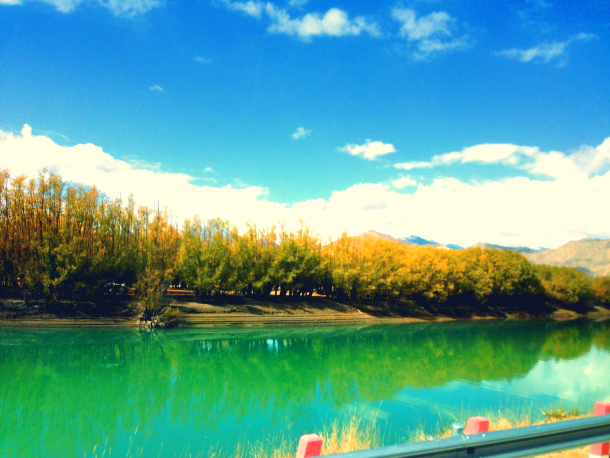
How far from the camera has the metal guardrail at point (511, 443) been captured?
4.36m

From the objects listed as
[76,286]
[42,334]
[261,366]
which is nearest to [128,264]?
[76,286]

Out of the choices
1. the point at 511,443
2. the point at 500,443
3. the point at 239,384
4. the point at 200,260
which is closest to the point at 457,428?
the point at 500,443

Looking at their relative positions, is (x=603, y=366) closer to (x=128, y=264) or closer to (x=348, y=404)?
(x=348, y=404)

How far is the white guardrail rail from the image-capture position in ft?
14.4

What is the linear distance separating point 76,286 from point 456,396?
3800 centimetres

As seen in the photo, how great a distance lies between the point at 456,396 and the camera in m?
20.5

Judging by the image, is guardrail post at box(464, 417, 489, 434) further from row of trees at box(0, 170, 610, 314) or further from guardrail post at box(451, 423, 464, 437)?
row of trees at box(0, 170, 610, 314)

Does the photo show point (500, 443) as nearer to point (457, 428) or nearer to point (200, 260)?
point (457, 428)

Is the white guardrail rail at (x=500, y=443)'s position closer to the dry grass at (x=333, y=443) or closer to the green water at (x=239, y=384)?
the dry grass at (x=333, y=443)

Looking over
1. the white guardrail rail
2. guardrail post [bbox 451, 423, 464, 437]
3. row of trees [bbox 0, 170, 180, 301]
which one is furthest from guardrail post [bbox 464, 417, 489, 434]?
row of trees [bbox 0, 170, 180, 301]

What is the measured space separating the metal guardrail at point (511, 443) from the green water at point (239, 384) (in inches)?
371

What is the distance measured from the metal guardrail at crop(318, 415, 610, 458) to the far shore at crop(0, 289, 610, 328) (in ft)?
137

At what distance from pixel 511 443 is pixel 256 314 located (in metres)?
48.3

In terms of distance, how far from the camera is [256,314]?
51.5 meters
